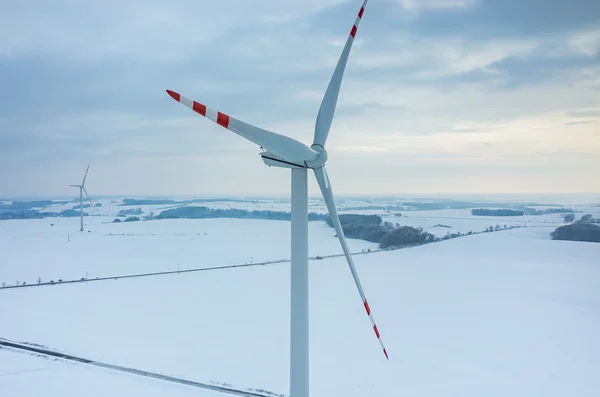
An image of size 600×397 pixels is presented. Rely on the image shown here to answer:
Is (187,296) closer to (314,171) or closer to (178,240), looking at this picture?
(314,171)

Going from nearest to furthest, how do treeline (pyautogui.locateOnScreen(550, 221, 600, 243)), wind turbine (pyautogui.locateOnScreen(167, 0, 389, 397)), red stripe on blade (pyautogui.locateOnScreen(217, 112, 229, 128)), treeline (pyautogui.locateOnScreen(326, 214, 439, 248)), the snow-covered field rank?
1. red stripe on blade (pyautogui.locateOnScreen(217, 112, 229, 128))
2. wind turbine (pyautogui.locateOnScreen(167, 0, 389, 397))
3. the snow-covered field
4. treeline (pyautogui.locateOnScreen(550, 221, 600, 243))
5. treeline (pyautogui.locateOnScreen(326, 214, 439, 248))

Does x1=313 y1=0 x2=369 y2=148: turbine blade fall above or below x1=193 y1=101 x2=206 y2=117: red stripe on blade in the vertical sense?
above

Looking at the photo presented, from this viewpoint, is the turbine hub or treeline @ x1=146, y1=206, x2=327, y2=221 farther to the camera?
treeline @ x1=146, y1=206, x2=327, y2=221

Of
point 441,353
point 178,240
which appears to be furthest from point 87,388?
point 178,240

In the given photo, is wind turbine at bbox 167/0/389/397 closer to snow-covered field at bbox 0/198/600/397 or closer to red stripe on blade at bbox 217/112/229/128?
red stripe on blade at bbox 217/112/229/128

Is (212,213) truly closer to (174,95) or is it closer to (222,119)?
(222,119)

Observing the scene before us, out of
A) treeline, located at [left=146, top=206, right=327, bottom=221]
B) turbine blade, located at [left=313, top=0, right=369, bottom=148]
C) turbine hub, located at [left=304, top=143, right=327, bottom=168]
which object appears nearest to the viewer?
turbine hub, located at [left=304, top=143, right=327, bottom=168]

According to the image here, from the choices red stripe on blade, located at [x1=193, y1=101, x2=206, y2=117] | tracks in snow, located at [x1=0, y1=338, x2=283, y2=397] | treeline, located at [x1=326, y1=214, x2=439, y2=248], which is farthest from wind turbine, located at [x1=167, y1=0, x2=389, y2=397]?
treeline, located at [x1=326, y1=214, x2=439, y2=248]
